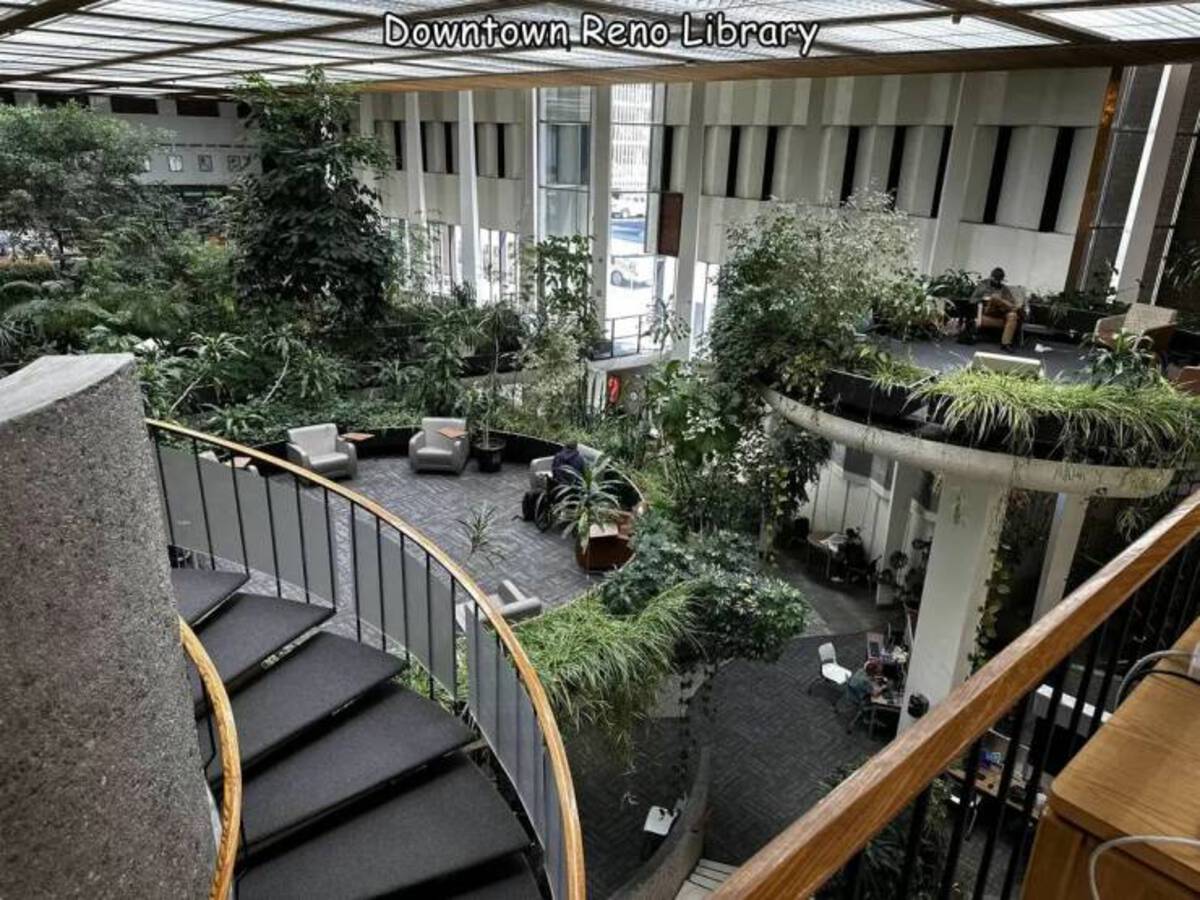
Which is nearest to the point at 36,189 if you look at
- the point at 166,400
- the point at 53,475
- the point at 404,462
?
the point at 166,400

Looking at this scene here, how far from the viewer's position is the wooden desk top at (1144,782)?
1.00 meters

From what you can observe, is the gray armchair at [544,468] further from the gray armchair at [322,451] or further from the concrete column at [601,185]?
the concrete column at [601,185]

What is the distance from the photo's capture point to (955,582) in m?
8.88

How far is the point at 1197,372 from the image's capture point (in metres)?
7.71

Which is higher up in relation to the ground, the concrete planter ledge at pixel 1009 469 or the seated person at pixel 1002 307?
the seated person at pixel 1002 307

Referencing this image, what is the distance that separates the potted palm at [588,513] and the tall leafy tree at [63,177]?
11.0 meters

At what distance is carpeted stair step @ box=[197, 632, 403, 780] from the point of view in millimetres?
4078

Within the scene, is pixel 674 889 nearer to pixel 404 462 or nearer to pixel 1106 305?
pixel 404 462

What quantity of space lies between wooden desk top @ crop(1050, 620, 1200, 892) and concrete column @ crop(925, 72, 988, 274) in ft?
42.0

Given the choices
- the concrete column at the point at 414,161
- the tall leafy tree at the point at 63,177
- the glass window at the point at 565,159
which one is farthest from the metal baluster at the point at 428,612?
the concrete column at the point at 414,161

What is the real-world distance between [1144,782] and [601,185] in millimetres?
16895

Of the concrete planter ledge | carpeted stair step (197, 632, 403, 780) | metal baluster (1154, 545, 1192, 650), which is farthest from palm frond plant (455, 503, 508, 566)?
metal baluster (1154, 545, 1192, 650)

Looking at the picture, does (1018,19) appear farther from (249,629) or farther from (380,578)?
(249,629)

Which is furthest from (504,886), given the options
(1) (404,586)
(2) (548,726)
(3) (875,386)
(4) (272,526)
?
(3) (875,386)
